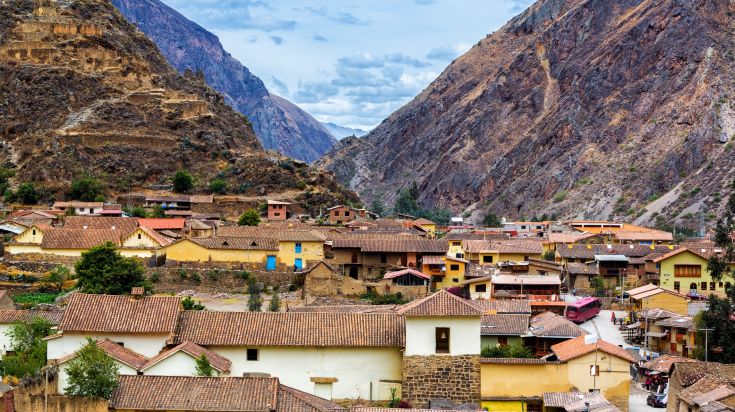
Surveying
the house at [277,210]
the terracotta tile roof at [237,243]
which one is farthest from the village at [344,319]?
the house at [277,210]

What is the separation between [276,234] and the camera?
63500 mm

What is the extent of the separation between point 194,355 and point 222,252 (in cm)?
2693

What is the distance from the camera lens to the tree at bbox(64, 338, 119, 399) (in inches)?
1164

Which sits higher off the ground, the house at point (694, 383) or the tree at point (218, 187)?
the tree at point (218, 187)

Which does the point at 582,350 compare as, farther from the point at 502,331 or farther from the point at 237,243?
the point at 237,243

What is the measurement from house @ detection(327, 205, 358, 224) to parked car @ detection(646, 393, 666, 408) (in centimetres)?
5119

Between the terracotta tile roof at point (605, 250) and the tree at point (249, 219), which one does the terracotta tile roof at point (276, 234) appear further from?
the terracotta tile roof at point (605, 250)

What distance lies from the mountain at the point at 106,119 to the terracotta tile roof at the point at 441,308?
199ft

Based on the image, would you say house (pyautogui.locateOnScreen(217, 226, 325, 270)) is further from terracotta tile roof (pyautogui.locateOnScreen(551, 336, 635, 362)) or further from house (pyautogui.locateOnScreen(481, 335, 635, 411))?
house (pyautogui.locateOnScreen(481, 335, 635, 411))

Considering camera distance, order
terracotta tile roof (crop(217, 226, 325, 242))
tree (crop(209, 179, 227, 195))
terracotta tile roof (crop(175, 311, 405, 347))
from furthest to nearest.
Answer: tree (crop(209, 179, 227, 195))
terracotta tile roof (crop(217, 226, 325, 242))
terracotta tile roof (crop(175, 311, 405, 347))

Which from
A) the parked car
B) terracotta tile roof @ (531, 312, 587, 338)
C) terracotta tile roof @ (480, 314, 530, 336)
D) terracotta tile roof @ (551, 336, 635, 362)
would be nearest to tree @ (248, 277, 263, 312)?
terracotta tile roof @ (480, 314, 530, 336)

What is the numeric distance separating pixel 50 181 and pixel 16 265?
31.9 metres

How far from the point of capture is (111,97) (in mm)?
104188

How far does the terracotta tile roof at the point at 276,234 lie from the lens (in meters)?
60.2
